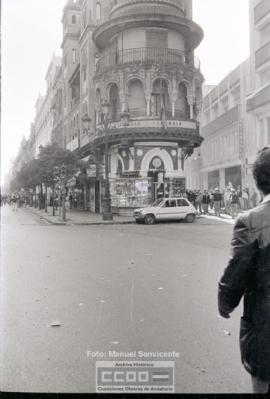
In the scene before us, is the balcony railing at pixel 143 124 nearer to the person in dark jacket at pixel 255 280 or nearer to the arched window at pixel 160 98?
the arched window at pixel 160 98

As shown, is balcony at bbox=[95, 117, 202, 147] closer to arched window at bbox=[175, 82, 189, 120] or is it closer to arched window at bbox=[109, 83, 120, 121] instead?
arched window at bbox=[175, 82, 189, 120]

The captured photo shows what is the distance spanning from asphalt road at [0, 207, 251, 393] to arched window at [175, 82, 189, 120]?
18345mm

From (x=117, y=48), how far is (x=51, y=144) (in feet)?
34.2

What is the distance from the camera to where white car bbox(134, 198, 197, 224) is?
2385 cm

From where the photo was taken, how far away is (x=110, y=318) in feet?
18.6

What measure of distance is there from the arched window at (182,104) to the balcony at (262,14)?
75.5 feet

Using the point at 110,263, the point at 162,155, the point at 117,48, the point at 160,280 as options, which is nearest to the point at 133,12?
the point at 117,48

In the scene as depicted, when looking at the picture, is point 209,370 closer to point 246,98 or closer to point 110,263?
point 246,98

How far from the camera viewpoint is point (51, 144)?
3522 centimetres

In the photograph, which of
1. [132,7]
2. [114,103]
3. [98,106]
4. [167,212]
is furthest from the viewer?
[98,106]

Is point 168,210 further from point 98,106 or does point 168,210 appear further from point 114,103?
point 98,106

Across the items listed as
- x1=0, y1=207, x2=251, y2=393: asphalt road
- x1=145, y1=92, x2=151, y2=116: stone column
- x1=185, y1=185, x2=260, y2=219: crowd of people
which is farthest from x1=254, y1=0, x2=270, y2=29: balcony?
x1=145, y1=92, x2=151, y2=116: stone column

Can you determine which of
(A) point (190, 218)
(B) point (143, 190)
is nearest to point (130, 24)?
(A) point (190, 218)

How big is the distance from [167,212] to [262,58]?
1847cm
